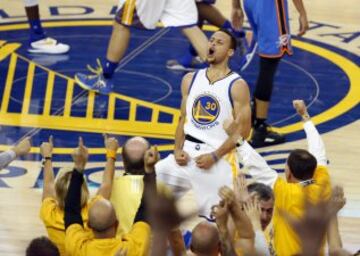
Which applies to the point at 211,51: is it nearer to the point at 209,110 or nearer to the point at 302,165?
the point at 209,110

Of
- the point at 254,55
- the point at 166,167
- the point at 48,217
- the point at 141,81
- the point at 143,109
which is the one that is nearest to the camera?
the point at 48,217

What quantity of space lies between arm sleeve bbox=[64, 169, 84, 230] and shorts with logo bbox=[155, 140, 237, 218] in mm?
1263

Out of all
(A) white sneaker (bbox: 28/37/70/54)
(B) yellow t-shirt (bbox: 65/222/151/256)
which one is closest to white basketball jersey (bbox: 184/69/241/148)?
(B) yellow t-shirt (bbox: 65/222/151/256)

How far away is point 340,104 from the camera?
9.15 metres

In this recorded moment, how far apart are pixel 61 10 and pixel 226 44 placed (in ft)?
18.7

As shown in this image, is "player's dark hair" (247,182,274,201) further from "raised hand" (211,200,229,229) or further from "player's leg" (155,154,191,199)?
"player's leg" (155,154,191,199)

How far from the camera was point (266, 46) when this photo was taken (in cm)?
812

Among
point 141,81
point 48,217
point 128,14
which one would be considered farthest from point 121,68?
point 48,217

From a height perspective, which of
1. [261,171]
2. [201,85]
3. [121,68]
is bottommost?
[121,68]

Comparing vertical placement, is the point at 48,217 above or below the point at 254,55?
above

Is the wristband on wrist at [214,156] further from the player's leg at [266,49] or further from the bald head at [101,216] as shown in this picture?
the player's leg at [266,49]

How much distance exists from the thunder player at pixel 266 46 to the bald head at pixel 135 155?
3033 mm

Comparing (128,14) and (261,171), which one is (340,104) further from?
(261,171)

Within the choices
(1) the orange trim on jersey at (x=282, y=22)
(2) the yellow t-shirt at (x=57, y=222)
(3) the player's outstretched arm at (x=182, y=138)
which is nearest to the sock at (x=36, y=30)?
(1) the orange trim on jersey at (x=282, y=22)
